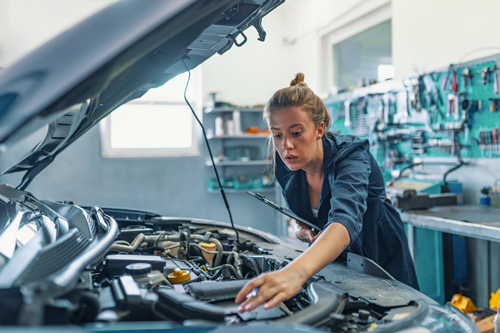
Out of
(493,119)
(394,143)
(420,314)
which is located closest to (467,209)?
(493,119)

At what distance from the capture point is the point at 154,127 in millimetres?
5387

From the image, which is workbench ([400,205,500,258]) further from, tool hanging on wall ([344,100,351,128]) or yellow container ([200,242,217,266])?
tool hanging on wall ([344,100,351,128])

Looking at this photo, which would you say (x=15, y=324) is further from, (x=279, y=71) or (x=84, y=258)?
(x=279, y=71)

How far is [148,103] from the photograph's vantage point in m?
5.31

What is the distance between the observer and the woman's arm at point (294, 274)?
861mm

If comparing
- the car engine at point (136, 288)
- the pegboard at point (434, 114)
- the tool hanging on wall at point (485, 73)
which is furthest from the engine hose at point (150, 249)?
the tool hanging on wall at point (485, 73)

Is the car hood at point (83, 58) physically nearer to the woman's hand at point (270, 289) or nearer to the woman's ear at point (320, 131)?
the woman's hand at point (270, 289)

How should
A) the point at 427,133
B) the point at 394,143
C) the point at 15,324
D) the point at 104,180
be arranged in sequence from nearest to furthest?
the point at 15,324, the point at 427,133, the point at 394,143, the point at 104,180

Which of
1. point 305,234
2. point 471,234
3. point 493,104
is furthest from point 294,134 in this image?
point 493,104

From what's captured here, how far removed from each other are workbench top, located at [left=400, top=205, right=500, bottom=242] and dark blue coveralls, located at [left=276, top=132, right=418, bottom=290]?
739 millimetres

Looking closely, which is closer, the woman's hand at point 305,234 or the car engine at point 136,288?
the car engine at point 136,288

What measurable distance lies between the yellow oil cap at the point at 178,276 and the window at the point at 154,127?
4348 millimetres

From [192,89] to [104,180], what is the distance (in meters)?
1.78

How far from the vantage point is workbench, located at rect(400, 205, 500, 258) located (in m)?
2.16
